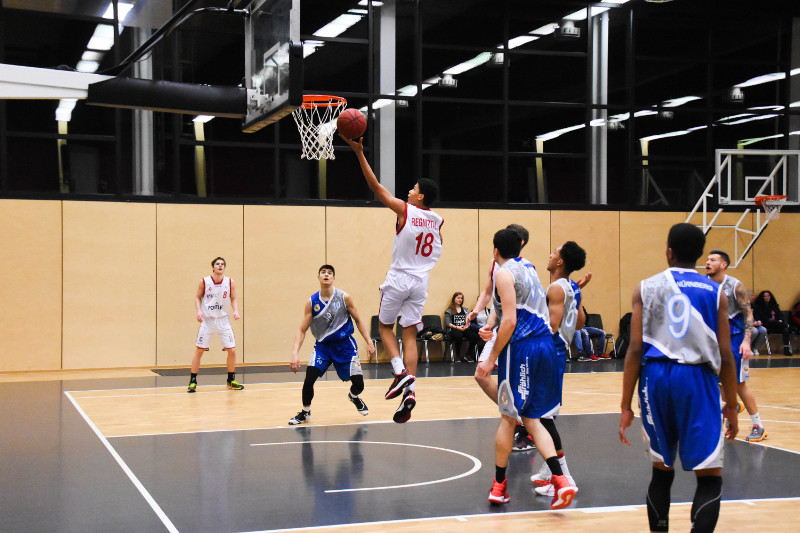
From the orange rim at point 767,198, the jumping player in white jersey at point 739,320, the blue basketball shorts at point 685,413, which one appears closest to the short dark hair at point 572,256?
the jumping player in white jersey at point 739,320

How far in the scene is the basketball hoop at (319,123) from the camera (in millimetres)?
11703

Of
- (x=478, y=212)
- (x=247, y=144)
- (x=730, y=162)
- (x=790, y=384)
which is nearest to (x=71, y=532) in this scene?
(x=790, y=384)

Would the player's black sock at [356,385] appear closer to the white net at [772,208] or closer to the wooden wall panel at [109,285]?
the wooden wall panel at [109,285]

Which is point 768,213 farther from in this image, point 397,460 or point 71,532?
point 71,532

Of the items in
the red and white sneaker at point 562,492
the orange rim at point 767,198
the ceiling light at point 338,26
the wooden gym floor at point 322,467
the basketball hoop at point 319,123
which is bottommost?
the wooden gym floor at point 322,467

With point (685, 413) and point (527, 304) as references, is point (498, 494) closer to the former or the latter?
point (527, 304)

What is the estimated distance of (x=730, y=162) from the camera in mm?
17062

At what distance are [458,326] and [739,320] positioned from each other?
804 cm

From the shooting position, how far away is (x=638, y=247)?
17375mm

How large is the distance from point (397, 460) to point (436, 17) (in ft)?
39.3

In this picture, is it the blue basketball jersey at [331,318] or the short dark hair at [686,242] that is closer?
the short dark hair at [686,242]

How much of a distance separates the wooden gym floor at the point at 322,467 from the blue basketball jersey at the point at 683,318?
1.51m

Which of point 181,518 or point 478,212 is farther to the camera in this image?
point 478,212

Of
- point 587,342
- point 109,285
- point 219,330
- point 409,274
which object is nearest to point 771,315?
point 587,342
